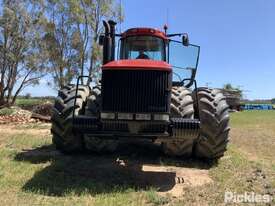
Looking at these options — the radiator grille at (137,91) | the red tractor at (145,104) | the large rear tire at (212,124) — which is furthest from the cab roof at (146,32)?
the radiator grille at (137,91)

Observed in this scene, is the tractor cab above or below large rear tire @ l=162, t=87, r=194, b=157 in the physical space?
above

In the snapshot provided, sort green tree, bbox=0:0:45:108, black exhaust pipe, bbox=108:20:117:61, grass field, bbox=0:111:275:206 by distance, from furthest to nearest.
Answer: green tree, bbox=0:0:45:108
black exhaust pipe, bbox=108:20:117:61
grass field, bbox=0:111:275:206

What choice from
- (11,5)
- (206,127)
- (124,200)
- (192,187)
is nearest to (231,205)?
(192,187)

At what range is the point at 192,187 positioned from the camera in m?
6.87

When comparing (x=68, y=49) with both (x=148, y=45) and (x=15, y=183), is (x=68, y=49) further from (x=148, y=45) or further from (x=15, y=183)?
(x=15, y=183)

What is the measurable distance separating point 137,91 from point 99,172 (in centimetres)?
190

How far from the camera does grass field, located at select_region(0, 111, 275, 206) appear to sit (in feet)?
19.8

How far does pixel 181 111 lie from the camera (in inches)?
299

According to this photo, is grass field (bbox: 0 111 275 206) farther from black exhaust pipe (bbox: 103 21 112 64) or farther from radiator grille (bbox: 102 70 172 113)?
black exhaust pipe (bbox: 103 21 112 64)

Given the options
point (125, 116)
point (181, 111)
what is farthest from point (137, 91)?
point (181, 111)

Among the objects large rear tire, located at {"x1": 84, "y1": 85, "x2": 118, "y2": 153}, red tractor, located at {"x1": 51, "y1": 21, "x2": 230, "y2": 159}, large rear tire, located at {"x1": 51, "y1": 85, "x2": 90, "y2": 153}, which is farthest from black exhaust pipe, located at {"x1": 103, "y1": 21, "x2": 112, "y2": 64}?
large rear tire, located at {"x1": 51, "y1": 85, "x2": 90, "y2": 153}

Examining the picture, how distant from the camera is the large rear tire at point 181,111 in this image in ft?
24.8

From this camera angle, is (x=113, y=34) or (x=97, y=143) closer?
(x=113, y=34)

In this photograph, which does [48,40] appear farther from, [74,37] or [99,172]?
[99,172]
